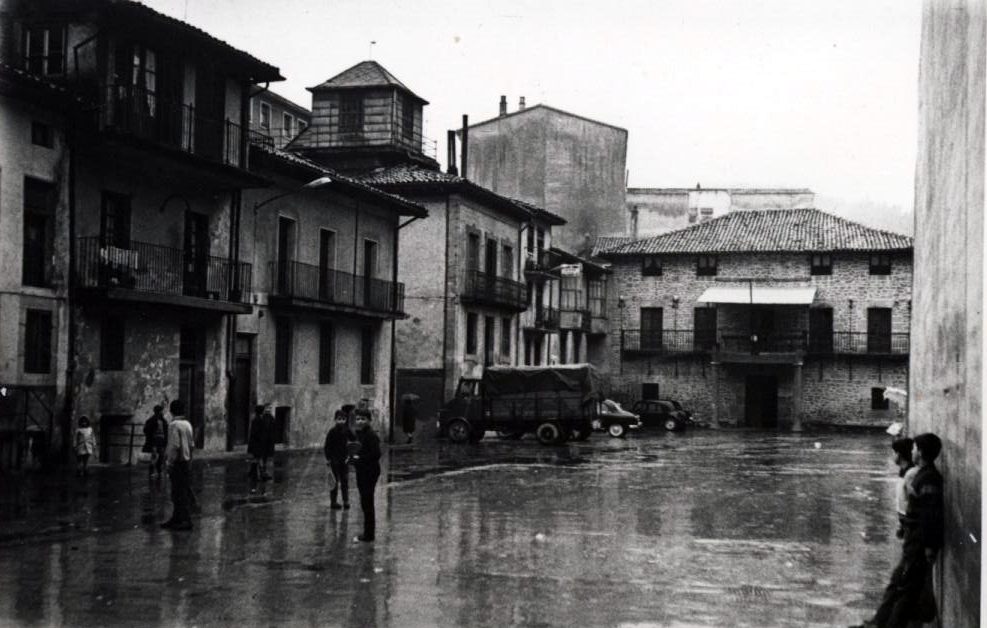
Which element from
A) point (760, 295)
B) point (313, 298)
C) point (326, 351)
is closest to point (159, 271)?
point (313, 298)

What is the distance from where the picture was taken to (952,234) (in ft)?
21.1

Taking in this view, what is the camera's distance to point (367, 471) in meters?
12.7

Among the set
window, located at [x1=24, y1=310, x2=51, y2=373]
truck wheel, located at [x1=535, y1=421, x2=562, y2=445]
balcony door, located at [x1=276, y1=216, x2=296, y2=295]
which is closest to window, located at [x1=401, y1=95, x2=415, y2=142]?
balcony door, located at [x1=276, y1=216, x2=296, y2=295]

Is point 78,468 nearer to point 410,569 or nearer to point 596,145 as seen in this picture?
point 410,569

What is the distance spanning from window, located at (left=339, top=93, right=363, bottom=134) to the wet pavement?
72.2 ft

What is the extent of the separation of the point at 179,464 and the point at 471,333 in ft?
91.7

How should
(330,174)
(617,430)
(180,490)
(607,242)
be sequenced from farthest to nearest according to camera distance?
(607,242) < (617,430) < (330,174) < (180,490)

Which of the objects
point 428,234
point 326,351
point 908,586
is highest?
point 428,234

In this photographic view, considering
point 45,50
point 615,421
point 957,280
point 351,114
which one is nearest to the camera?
point 957,280

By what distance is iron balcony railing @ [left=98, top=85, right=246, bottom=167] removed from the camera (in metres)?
21.7

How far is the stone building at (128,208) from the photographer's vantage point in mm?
21062

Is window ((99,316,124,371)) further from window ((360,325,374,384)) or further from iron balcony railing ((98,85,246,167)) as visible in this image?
window ((360,325,374,384))

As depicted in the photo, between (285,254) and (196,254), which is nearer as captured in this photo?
(196,254)

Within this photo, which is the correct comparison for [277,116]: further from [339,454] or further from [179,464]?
[179,464]
